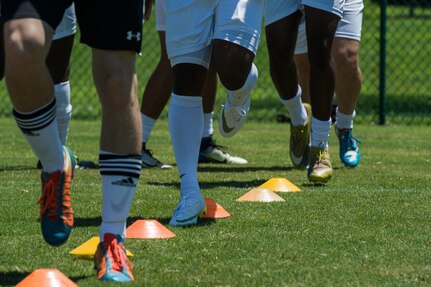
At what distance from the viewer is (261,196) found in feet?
20.4

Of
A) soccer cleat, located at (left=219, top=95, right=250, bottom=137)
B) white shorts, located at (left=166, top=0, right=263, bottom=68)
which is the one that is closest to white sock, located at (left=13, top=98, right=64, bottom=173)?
white shorts, located at (left=166, top=0, right=263, bottom=68)

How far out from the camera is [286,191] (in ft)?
21.6

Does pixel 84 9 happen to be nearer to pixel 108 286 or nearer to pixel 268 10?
pixel 108 286

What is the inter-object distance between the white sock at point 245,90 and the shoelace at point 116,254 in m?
2.24

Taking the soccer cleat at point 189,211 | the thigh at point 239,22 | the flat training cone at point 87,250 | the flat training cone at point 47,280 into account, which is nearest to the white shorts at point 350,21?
the thigh at point 239,22

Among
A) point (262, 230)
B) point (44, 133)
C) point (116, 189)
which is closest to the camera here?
point (44, 133)

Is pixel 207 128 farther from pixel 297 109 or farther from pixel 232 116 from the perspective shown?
pixel 232 116

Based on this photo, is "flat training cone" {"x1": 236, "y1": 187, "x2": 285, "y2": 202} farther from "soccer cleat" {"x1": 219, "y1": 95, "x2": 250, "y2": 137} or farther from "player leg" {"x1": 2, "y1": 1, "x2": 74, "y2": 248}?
"player leg" {"x1": 2, "y1": 1, "x2": 74, "y2": 248}

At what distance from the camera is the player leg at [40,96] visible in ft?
12.1

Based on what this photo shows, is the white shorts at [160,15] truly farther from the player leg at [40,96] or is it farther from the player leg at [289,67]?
the player leg at [40,96]

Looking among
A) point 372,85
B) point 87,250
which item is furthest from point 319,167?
point 372,85

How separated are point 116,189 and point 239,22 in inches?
71.9

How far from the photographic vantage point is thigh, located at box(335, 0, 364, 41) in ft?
25.8

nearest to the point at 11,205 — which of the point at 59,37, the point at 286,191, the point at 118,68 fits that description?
the point at 59,37
